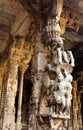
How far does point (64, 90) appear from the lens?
3.81m

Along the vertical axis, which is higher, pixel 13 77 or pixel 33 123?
pixel 13 77

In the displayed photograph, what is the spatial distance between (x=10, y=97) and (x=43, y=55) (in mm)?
2736

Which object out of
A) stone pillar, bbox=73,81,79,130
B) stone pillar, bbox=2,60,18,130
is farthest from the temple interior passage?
stone pillar, bbox=73,81,79,130

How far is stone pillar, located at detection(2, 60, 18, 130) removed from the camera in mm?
6568

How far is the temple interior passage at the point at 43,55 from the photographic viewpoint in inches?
152

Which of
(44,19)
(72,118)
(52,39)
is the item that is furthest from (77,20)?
(72,118)

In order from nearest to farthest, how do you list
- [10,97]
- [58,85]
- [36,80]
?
[58,85], [36,80], [10,97]

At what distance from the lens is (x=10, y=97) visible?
6.83m

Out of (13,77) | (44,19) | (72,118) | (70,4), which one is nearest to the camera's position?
(44,19)

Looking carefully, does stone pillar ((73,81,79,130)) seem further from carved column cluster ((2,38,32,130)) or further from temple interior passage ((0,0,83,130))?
carved column cluster ((2,38,32,130))

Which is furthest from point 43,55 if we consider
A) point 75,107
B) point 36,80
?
point 75,107

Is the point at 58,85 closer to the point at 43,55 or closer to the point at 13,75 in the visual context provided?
the point at 43,55

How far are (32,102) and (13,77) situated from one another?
3044 millimetres

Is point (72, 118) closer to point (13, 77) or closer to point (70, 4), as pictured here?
point (13, 77)
